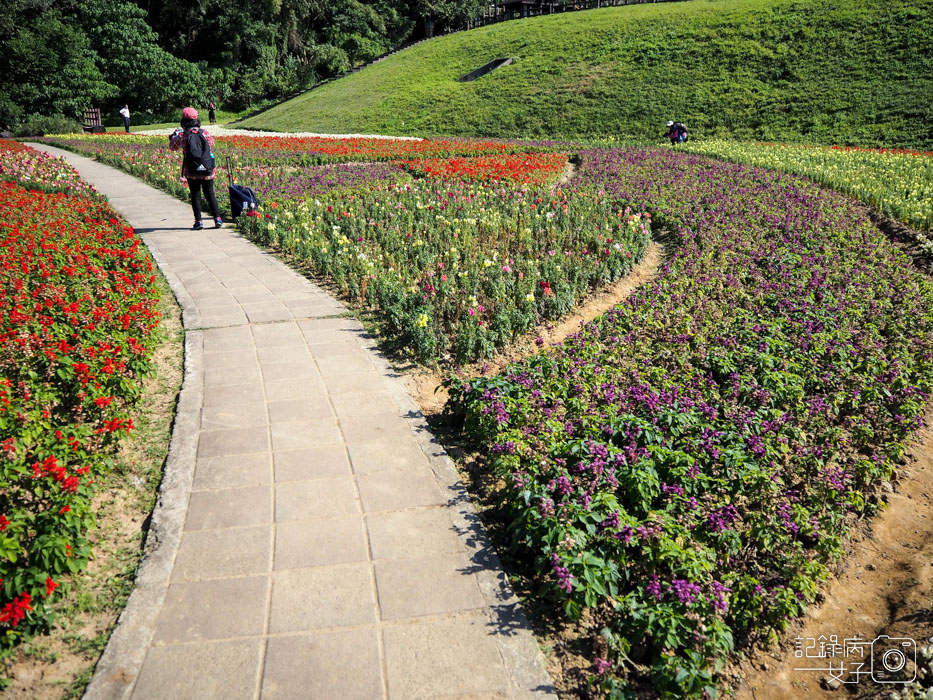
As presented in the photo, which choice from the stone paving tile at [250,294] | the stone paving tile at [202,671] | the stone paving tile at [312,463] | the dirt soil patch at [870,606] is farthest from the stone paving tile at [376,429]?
the stone paving tile at [250,294]

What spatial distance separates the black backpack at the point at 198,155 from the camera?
1003 centimetres

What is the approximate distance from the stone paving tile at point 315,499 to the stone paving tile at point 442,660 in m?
1.02

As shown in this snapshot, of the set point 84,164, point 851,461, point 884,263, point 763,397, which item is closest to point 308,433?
point 763,397

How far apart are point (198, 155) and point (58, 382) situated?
6762mm

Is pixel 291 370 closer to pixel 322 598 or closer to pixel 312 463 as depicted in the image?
pixel 312 463

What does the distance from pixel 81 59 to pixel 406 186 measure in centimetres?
4321

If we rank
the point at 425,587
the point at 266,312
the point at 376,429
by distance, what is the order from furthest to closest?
the point at 266,312, the point at 376,429, the point at 425,587

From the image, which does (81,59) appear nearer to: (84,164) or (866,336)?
(84,164)

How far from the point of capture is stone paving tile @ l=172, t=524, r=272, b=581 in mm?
3336

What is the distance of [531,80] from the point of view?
37.2 metres

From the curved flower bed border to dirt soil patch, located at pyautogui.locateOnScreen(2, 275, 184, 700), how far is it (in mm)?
121

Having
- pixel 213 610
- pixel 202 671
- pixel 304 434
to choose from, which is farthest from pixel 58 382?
pixel 202 671

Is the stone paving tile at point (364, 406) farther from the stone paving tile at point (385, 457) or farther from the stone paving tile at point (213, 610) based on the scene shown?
the stone paving tile at point (213, 610)

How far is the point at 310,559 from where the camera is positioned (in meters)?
3.44
